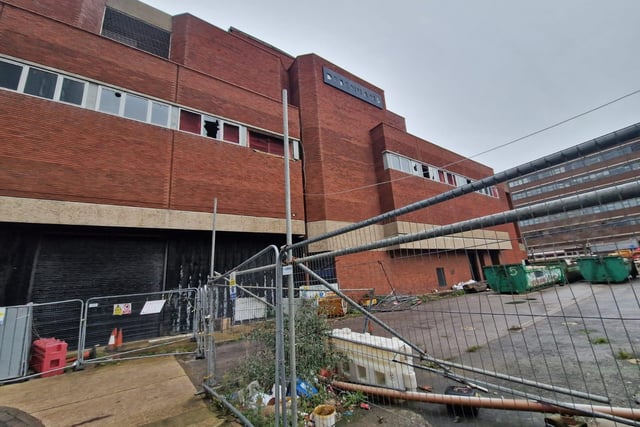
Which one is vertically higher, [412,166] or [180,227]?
[412,166]

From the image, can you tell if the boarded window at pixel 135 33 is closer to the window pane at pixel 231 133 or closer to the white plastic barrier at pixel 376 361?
the window pane at pixel 231 133

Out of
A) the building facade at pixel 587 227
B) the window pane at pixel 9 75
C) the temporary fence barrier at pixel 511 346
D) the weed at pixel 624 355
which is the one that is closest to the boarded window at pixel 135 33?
the window pane at pixel 9 75

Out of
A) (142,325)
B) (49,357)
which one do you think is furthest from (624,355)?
(142,325)

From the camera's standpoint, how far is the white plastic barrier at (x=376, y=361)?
158 inches

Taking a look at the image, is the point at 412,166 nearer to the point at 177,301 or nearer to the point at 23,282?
the point at 177,301

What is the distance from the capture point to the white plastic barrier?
13.2 feet

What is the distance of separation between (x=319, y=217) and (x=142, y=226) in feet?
27.3

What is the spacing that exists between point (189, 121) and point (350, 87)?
12090 mm

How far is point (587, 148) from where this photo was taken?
1.83m

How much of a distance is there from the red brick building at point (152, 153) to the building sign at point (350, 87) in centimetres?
19

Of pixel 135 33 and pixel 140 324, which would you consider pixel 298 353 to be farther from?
pixel 135 33

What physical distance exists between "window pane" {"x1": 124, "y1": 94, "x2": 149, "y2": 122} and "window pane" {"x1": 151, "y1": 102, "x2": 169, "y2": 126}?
27 centimetres

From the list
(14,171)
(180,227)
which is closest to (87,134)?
(14,171)

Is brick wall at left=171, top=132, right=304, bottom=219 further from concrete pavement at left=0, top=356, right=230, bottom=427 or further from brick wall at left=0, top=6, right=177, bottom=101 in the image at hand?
concrete pavement at left=0, top=356, right=230, bottom=427
